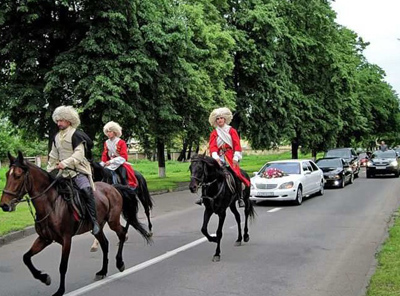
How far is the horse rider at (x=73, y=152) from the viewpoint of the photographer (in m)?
7.00

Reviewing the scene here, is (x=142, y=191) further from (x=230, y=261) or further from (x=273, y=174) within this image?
(x=273, y=174)

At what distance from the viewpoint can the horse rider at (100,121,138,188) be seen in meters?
10.1

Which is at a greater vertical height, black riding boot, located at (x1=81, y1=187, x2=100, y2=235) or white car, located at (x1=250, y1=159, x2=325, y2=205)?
black riding boot, located at (x1=81, y1=187, x2=100, y2=235)

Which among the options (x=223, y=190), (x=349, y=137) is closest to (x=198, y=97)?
(x=223, y=190)

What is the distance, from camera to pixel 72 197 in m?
6.80

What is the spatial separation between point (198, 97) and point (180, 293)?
1800 centimetres

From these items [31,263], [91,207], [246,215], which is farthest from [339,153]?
[31,263]

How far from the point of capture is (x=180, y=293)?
6582 millimetres

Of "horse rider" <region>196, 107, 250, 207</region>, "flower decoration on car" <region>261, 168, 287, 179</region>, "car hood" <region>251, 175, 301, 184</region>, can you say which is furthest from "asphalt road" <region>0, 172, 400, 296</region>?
"flower decoration on car" <region>261, 168, 287, 179</region>

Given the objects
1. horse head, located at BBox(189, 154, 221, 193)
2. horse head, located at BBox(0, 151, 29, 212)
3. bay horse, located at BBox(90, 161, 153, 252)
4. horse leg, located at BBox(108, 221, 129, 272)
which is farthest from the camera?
bay horse, located at BBox(90, 161, 153, 252)

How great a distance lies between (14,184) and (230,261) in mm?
4080

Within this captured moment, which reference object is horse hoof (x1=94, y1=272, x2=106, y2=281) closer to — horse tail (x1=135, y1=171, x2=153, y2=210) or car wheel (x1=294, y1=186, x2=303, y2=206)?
horse tail (x1=135, y1=171, x2=153, y2=210)

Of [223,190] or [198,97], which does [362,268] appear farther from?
[198,97]

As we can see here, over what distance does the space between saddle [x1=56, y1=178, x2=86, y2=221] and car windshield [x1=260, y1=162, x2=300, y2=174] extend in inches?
506
